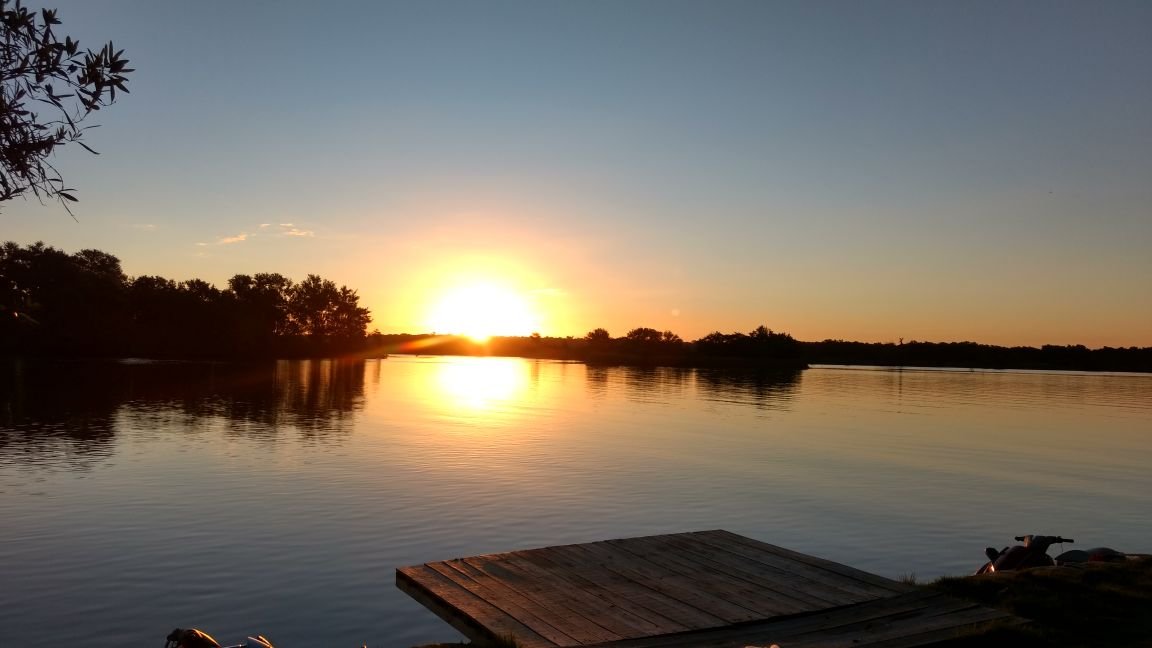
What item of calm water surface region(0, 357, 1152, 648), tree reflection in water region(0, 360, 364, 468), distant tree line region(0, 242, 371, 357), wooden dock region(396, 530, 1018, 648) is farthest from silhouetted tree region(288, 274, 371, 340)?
wooden dock region(396, 530, 1018, 648)

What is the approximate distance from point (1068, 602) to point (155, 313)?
16090cm

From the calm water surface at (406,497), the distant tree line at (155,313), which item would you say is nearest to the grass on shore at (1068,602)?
the calm water surface at (406,497)

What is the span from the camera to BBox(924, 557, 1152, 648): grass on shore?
945 centimetres

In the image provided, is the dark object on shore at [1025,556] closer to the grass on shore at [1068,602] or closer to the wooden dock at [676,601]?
the grass on shore at [1068,602]

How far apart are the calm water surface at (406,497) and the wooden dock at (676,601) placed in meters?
1.28

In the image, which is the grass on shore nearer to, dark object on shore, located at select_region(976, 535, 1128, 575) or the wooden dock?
the wooden dock

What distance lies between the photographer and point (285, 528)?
60.2 feet

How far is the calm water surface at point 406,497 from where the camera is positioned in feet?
43.7

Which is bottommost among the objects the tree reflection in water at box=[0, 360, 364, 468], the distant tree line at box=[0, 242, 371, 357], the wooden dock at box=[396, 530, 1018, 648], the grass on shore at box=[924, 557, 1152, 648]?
the tree reflection in water at box=[0, 360, 364, 468]

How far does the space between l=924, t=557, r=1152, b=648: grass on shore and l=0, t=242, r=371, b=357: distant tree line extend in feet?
344

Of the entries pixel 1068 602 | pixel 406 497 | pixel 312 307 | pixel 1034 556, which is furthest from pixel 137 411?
pixel 312 307

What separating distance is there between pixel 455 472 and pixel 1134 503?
75.9ft

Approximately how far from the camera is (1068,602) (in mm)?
10852

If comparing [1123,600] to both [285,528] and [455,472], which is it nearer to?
[285,528]
